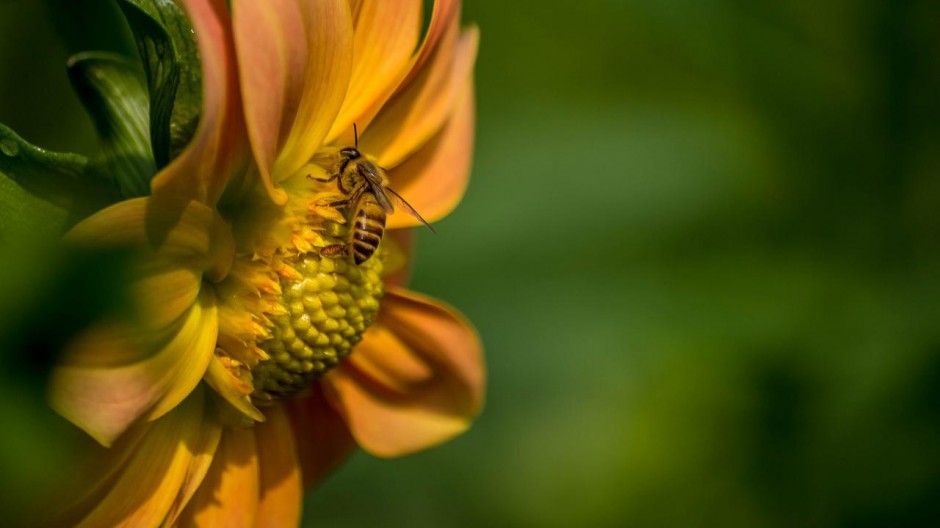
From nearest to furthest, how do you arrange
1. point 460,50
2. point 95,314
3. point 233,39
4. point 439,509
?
point 95,314, point 233,39, point 460,50, point 439,509

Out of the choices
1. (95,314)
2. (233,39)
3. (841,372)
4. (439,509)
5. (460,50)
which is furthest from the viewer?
(841,372)

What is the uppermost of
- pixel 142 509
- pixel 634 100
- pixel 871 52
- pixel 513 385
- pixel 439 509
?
pixel 871 52

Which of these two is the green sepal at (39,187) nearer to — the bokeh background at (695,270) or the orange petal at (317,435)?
the orange petal at (317,435)

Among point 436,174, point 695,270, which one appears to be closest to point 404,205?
point 436,174

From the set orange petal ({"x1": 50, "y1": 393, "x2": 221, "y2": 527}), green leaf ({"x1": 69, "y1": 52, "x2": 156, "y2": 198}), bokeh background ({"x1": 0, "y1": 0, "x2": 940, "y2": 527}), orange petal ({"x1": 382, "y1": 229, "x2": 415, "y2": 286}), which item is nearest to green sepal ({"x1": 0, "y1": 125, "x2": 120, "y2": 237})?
green leaf ({"x1": 69, "y1": 52, "x2": 156, "y2": 198})

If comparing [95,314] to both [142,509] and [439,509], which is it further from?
[439,509]

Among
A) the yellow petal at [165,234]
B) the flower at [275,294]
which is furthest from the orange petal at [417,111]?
the yellow petal at [165,234]

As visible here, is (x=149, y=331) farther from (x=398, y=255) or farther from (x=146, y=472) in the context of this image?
(x=398, y=255)

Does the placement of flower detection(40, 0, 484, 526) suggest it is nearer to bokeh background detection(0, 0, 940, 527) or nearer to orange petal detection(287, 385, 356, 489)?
orange petal detection(287, 385, 356, 489)

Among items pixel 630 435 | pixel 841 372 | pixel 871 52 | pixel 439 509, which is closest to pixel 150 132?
pixel 439 509
